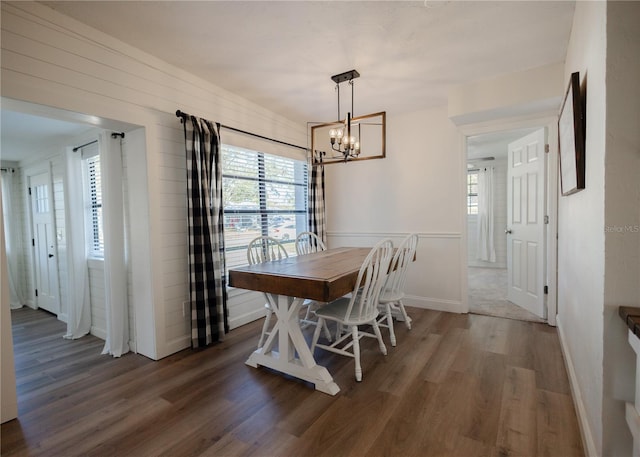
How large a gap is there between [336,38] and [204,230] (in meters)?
1.87

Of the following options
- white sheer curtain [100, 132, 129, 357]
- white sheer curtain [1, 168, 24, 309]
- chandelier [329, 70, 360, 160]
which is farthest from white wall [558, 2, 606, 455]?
white sheer curtain [1, 168, 24, 309]

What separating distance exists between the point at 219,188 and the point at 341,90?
5.22 ft

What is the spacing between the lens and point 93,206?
3.16 m

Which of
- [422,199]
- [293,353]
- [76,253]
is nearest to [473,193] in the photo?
[422,199]

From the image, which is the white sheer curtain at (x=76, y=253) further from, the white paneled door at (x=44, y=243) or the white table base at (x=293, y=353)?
the white table base at (x=293, y=353)

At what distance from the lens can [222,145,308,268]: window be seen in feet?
10.7

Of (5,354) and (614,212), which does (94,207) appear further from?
(614,212)

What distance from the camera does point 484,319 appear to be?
3334 millimetres

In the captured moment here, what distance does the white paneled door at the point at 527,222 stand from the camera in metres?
3.26

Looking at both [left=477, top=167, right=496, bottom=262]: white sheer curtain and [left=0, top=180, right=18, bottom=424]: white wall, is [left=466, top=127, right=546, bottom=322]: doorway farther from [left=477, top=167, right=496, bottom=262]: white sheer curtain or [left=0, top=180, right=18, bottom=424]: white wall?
[left=0, top=180, right=18, bottom=424]: white wall

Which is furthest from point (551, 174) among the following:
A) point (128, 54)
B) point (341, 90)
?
point (128, 54)

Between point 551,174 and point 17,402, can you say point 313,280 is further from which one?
point 551,174

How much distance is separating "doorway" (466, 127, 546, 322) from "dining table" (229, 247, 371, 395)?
2.35m

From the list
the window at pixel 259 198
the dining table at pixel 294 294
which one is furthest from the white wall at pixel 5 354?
the window at pixel 259 198
